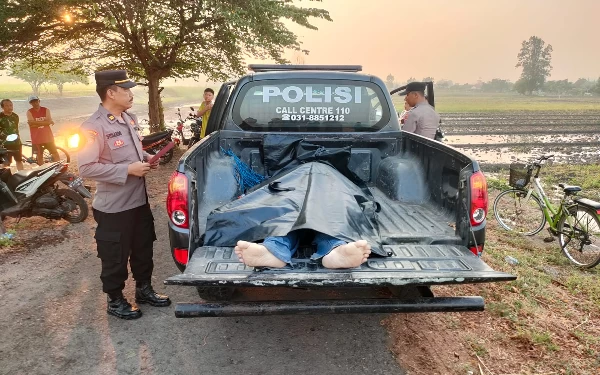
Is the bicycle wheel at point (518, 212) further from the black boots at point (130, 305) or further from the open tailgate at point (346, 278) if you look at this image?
the black boots at point (130, 305)

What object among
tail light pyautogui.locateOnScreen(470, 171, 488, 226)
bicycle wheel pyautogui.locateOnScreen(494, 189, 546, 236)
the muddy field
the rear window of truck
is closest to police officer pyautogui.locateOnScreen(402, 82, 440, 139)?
bicycle wheel pyautogui.locateOnScreen(494, 189, 546, 236)

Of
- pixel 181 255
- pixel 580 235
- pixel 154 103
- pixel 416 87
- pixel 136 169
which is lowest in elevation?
pixel 580 235

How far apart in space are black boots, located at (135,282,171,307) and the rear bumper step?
1.55 metres

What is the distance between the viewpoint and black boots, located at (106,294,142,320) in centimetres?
393

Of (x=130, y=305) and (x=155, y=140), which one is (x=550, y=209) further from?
(x=155, y=140)

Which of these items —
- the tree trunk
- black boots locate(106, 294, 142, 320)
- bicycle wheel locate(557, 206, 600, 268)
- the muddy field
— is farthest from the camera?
the muddy field

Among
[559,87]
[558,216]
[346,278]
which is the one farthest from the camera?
[559,87]

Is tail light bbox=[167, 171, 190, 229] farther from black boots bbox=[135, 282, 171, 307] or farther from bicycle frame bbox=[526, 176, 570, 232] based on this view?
bicycle frame bbox=[526, 176, 570, 232]

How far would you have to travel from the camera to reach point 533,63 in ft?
363

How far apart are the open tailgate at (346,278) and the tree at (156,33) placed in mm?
8494

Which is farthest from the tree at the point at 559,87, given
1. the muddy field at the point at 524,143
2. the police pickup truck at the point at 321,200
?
the police pickup truck at the point at 321,200

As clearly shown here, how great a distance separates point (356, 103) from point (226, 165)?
5.51 feet

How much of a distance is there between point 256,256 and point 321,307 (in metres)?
0.54

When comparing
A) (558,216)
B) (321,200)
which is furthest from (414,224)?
(558,216)
